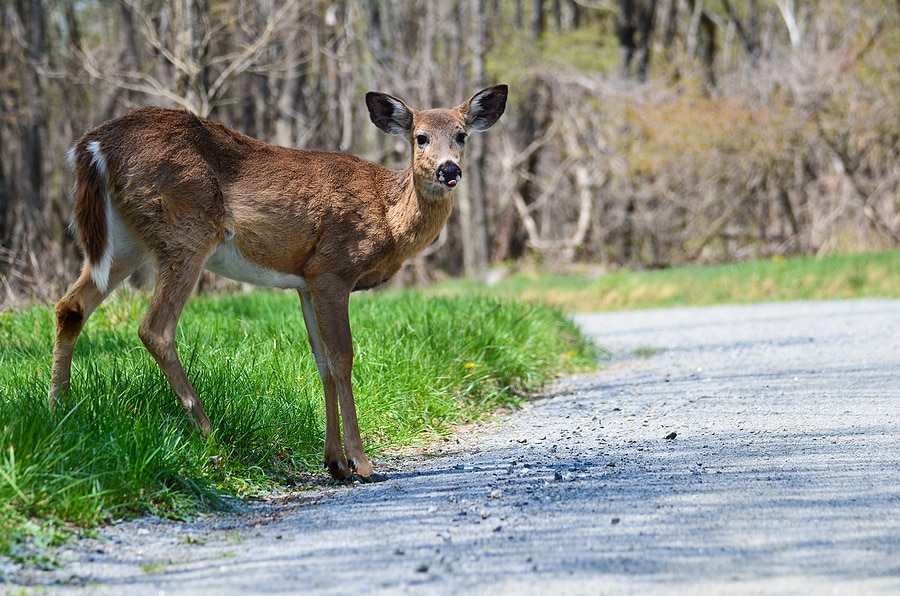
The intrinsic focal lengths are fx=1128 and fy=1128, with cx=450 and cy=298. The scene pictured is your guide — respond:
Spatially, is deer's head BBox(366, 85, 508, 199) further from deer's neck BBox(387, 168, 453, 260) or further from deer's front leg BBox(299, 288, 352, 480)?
deer's front leg BBox(299, 288, 352, 480)

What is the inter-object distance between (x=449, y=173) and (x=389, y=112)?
0.95 metres

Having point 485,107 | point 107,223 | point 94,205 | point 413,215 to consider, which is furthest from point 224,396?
point 485,107

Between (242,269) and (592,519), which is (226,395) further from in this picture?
(592,519)

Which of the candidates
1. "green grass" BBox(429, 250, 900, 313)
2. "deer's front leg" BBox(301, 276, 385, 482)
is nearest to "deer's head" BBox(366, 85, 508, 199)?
"deer's front leg" BBox(301, 276, 385, 482)

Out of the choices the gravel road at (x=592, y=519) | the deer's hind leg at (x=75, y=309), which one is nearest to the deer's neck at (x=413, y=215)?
the gravel road at (x=592, y=519)

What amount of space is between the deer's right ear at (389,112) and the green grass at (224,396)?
172 cm

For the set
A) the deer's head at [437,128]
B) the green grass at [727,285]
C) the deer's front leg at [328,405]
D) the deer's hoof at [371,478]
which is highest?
the deer's head at [437,128]

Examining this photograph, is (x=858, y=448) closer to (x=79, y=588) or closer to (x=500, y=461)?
(x=500, y=461)

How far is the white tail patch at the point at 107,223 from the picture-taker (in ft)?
19.8

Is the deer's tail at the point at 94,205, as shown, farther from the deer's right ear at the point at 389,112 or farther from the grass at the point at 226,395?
the deer's right ear at the point at 389,112

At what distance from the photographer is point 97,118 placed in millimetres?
25797

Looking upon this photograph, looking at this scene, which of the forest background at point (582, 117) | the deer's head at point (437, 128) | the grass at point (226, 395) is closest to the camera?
the grass at point (226, 395)

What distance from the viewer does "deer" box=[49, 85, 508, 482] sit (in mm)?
6027

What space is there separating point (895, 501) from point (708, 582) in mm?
1488
